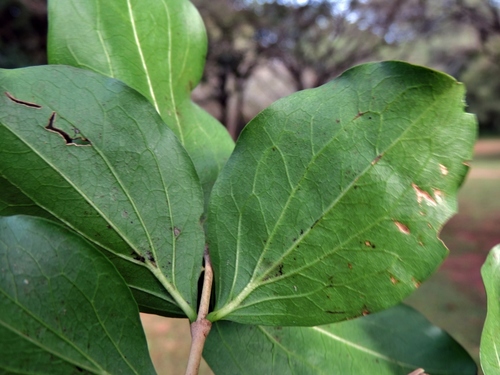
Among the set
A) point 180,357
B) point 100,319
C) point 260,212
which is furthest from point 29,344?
point 180,357

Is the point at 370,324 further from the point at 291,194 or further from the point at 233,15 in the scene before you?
the point at 233,15

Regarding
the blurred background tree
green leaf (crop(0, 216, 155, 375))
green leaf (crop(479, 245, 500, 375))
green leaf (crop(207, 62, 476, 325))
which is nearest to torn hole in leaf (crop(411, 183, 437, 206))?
green leaf (crop(207, 62, 476, 325))

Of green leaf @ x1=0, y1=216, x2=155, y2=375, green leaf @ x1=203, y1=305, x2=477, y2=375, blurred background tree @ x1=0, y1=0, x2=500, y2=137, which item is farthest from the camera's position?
blurred background tree @ x1=0, y1=0, x2=500, y2=137

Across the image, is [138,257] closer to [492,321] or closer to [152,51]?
[152,51]

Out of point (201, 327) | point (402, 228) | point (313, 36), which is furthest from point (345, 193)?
point (313, 36)

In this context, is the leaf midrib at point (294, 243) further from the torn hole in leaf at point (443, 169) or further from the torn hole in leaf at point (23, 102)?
the torn hole in leaf at point (23, 102)

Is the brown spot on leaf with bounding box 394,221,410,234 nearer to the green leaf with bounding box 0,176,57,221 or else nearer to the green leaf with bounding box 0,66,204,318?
the green leaf with bounding box 0,66,204,318
